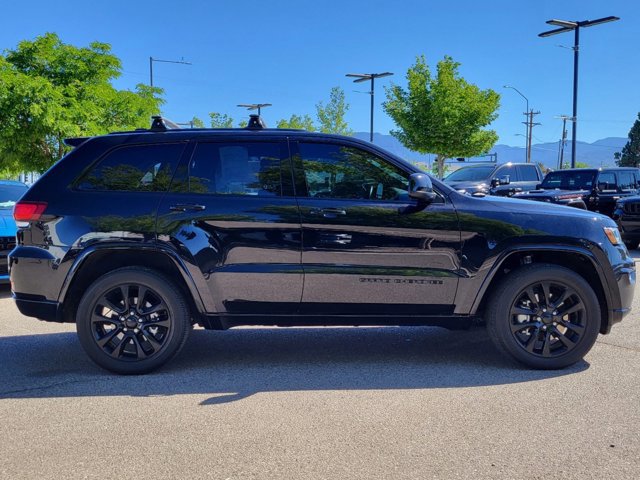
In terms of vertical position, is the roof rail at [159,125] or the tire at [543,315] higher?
the roof rail at [159,125]

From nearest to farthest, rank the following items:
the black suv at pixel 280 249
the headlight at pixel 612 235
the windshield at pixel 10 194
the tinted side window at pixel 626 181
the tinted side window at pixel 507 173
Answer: the black suv at pixel 280 249
the headlight at pixel 612 235
the windshield at pixel 10 194
the tinted side window at pixel 626 181
the tinted side window at pixel 507 173

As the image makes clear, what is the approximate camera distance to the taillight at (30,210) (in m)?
4.67

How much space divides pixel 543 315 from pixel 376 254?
1347 mm

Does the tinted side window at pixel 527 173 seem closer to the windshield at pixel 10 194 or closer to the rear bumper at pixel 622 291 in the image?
the windshield at pixel 10 194

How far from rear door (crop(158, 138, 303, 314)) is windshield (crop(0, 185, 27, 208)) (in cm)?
518

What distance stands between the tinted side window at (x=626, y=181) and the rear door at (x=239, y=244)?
47.4 feet

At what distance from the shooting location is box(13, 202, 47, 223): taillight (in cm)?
467

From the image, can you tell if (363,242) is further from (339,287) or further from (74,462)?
(74,462)

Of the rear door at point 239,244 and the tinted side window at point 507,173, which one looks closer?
the rear door at point 239,244

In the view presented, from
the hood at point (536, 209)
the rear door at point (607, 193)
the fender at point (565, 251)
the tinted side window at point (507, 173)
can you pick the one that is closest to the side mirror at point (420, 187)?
the hood at point (536, 209)

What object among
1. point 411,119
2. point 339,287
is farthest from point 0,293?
point 411,119

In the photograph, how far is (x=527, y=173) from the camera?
20969mm

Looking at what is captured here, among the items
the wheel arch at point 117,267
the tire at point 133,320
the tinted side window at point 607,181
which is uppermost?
the tinted side window at point 607,181

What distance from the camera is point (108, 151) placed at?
15.8 feet
